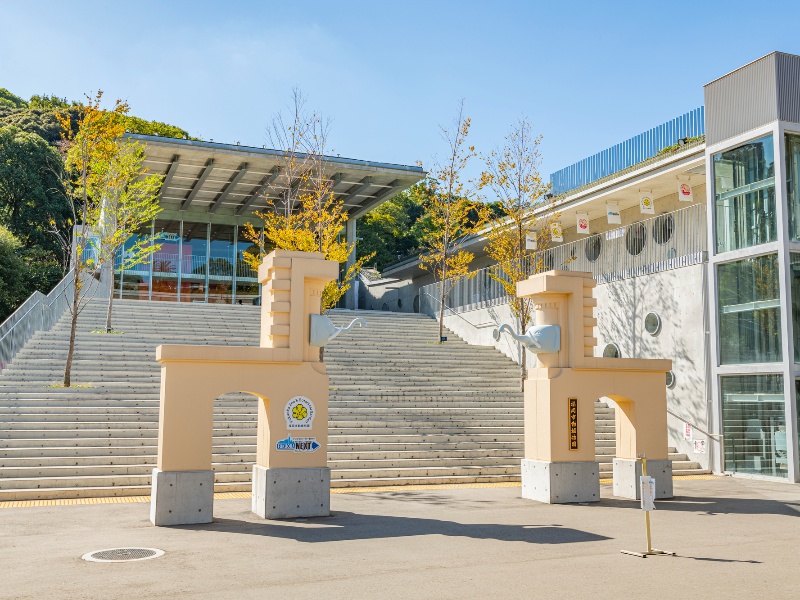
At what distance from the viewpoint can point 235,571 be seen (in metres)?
8.89

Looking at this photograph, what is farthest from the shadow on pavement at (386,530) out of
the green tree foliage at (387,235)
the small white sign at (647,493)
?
the green tree foliage at (387,235)

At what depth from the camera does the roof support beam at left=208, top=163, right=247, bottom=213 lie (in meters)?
34.5

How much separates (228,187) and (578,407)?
2557 cm

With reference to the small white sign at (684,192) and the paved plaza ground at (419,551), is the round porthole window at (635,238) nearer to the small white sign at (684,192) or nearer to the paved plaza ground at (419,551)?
the small white sign at (684,192)

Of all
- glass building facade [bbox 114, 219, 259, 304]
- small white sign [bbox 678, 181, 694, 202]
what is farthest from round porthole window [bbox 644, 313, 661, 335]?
glass building facade [bbox 114, 219, 259, 304]

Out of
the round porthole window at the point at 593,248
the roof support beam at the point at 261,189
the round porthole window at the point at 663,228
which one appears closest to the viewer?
the round porthole window at the point at 663,228

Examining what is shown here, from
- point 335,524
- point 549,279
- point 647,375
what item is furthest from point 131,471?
point 647,375

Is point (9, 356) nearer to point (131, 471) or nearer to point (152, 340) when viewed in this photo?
point (152, 340)

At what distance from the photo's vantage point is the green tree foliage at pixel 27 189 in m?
48.1

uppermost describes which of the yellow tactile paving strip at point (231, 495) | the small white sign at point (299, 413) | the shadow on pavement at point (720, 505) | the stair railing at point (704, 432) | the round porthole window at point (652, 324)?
the round porthole window at point (652, 324)

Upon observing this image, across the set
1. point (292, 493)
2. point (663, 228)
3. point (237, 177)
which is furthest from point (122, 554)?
point (237, 177)

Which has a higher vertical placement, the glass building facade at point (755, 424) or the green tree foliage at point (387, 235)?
the green tree foliage at point (387, 235)

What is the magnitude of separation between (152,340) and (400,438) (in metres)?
10.6

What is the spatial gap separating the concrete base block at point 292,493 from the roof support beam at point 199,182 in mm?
22793
